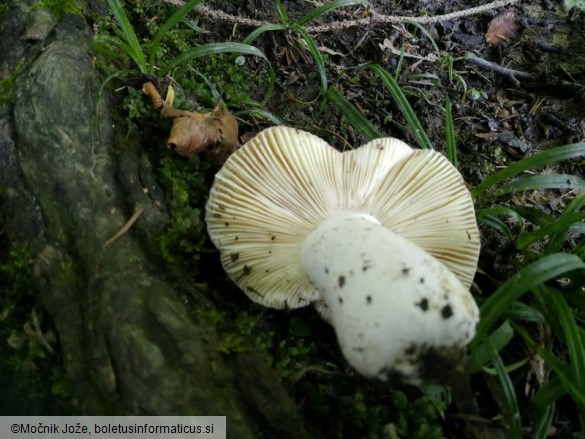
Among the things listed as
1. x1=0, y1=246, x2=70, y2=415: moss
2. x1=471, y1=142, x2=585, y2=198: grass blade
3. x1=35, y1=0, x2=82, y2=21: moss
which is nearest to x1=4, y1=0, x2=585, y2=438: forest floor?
x1=35, y1=0, x2=82, y2=21: moss

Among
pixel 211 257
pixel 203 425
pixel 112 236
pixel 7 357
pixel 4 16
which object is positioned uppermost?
pixel 4 16

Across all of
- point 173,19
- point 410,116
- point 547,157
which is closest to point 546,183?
point 547,157

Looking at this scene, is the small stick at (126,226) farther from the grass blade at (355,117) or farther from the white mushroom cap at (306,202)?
the grass blade at (355,117)

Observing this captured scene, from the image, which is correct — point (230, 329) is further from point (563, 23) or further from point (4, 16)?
point (563, 23)

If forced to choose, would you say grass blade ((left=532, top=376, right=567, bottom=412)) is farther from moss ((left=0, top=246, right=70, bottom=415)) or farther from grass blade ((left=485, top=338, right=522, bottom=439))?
moss ((left=0, top=246, right=70, bottom=415))

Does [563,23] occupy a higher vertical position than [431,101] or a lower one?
higher

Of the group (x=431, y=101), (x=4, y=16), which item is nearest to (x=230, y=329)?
(x=4, y=16)

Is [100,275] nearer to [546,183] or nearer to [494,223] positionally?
[494,223]

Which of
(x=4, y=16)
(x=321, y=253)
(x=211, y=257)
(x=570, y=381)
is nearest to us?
(x=321, y=253)
